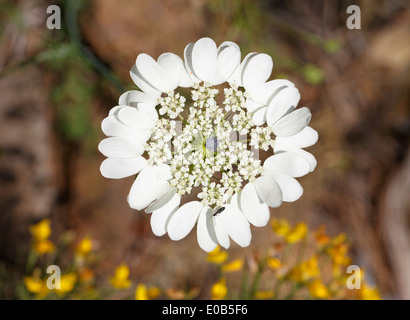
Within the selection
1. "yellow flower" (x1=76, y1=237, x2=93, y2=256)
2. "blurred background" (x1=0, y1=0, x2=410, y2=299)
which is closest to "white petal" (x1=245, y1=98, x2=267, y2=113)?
"yellow flower" (x1=76, y1=237, x2=93, y2=256)

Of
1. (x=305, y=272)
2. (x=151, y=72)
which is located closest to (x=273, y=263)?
(x=305, y=272)

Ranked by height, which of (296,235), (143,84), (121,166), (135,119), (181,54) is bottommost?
(296,235)

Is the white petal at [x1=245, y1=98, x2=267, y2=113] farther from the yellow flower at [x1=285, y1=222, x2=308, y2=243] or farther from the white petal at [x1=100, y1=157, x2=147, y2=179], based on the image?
the yellow flower at [x1=285, y1=222, x2=308, y2=243]

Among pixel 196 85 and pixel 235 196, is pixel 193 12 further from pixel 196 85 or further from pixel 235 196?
pixel 235 196

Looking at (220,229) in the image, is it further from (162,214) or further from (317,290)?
(317,290)

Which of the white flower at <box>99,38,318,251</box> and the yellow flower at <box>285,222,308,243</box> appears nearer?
the white flower at <box>99,38,318,251</box>

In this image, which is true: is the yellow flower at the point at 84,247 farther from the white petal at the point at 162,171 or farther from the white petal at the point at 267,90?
the white petal at the point at 267,90

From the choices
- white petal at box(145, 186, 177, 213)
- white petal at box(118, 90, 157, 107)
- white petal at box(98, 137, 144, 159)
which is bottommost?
white petal at box(145, 186, 177, 213)
